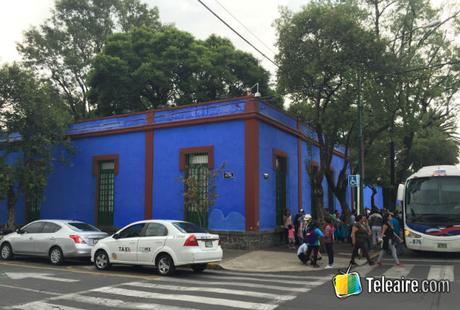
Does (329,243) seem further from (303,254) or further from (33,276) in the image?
(33,276)

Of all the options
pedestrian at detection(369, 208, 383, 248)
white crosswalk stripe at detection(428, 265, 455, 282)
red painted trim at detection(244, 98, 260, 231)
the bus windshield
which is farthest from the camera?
pedestrian at detection(369, 208, 383, 248)

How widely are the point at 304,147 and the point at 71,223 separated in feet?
43.2

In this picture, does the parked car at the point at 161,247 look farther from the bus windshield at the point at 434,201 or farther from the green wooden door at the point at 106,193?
the green wooden door at the point at 106,193

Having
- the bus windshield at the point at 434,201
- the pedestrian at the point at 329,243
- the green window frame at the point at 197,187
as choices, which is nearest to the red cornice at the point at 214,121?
the green window frame at the point at 197,187

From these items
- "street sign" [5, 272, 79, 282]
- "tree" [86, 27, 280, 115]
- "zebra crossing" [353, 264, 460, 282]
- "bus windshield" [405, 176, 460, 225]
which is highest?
"tree" [86, 27, 280, 115]

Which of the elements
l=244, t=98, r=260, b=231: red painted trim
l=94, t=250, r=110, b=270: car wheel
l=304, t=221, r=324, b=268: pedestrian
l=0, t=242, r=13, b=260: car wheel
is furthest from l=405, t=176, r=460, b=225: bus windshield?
l=0, t=242, r=13, b=260: car wheel

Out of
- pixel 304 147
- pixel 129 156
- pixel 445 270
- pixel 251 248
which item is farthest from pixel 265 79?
pixel 445 270

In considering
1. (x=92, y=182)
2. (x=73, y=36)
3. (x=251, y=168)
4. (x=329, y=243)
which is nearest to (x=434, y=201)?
(x=329, y=243)

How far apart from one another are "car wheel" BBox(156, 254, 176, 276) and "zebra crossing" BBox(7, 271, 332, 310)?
1.19 feet

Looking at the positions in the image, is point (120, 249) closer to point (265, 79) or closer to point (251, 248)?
point (251, 248)

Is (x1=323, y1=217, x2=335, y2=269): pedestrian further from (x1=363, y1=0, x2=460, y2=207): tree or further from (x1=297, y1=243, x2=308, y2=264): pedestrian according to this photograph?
(x1=363, y1=0, x2=460, y2=207): tree

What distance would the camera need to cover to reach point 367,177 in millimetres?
33406

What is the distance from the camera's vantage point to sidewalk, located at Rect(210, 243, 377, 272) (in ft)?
46.9

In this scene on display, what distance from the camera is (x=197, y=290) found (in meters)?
10.2
